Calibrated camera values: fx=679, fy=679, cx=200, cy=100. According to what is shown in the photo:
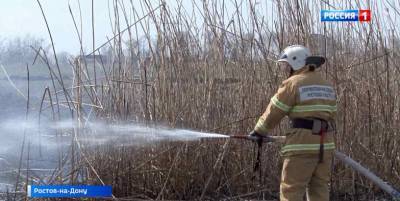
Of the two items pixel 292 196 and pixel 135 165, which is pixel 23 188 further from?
pixel 292 196

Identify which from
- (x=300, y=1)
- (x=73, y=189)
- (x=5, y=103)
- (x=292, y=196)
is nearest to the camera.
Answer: (x=292, y=196)

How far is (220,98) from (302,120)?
144 centimetres

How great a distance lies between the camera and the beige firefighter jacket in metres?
5.10

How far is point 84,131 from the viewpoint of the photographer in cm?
625

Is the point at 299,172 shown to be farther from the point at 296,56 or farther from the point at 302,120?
the point at 296,56

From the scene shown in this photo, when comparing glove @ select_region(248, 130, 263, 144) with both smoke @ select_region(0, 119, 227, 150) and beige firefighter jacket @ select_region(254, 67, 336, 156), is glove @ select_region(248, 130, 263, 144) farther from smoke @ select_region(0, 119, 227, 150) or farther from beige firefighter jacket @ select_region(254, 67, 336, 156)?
smoke @ select_region(0, 119, 227, 150)

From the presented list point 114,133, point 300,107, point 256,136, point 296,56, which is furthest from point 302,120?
point 114,133

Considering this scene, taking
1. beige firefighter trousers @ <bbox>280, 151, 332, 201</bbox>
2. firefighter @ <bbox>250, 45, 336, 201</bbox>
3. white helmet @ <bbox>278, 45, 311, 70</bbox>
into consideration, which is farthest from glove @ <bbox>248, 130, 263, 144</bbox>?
white helmet @ <bbox>278, 45, 311, 70</bbox>

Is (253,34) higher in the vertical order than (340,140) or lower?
higher

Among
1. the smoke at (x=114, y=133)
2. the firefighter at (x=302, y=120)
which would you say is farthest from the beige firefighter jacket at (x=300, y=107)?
the smoke at (x=114, y=133)

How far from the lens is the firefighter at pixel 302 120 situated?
5.11m

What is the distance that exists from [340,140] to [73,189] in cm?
256

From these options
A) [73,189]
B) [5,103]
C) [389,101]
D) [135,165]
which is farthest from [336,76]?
[5,103]

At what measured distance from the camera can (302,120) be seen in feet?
16.9
